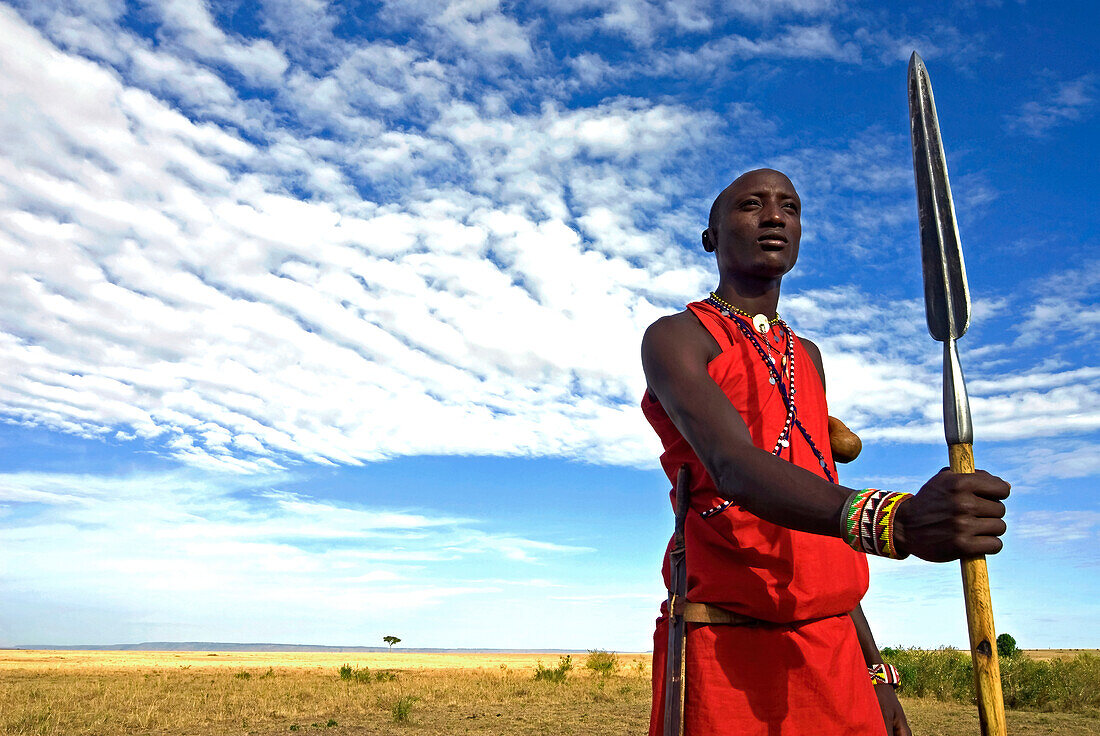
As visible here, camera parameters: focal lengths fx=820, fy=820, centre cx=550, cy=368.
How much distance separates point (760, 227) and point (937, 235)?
99cm

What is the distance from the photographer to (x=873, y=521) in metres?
1.61

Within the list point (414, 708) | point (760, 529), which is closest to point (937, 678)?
point (414, 708)

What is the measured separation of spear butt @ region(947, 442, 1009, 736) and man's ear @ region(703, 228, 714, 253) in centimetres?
155

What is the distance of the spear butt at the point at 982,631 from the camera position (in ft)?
5.24

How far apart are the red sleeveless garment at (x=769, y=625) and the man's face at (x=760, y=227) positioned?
1.80 feet

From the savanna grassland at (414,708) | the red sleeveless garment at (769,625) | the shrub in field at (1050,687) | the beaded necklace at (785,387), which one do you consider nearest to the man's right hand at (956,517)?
the red sleeveless garment at (769,625)

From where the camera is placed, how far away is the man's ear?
3047 mm

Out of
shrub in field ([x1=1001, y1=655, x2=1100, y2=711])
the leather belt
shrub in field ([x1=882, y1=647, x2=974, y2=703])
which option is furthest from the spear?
shrub in field ([x1=882, y1=647, x2=974, y2=703])

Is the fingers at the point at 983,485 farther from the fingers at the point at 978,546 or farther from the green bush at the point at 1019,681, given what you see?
the green bush at the point at 1019,681

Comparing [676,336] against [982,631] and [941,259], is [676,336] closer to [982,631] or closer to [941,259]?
[941,259]

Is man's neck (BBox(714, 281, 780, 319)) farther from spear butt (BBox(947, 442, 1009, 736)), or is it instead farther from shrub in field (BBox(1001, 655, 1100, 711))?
shrub in field (BBox(1001, 655, 1100, 711))

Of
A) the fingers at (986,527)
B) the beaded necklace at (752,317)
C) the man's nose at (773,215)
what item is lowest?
the fingers at (986,527)

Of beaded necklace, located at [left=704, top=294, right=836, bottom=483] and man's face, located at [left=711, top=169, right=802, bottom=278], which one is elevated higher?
man's face, located at [left=711, top=169, right=802, bottom=278]

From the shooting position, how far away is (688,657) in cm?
231
